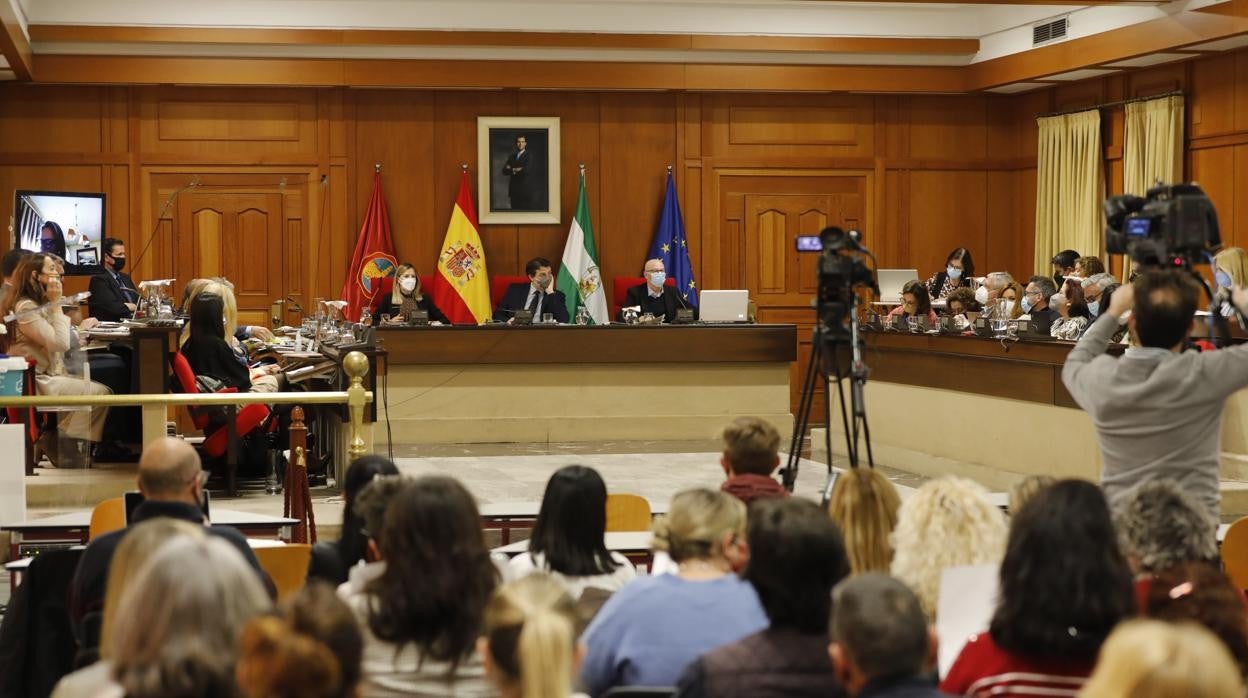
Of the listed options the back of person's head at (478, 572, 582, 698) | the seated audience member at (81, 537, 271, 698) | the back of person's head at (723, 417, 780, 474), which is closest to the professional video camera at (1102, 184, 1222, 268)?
the back of person's head at (723, 417, 780, 474)

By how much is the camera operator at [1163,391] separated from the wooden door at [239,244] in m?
10.0

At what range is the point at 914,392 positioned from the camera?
9.86 meters

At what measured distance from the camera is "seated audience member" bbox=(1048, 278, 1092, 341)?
28.4 feet

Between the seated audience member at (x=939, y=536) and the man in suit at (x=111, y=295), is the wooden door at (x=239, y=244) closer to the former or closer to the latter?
the man in suit at (x=111, y=295)

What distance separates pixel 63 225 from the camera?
424 inches

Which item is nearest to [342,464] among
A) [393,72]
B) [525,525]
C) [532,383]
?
[525,525]

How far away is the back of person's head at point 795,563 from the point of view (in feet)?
8.88

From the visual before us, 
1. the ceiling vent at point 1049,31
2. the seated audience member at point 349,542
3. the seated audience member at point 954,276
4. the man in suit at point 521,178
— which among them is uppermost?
the ceiling vent at point 1049,31

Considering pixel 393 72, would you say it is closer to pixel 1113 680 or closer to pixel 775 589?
pixel 775 589

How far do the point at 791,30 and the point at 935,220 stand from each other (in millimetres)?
2226

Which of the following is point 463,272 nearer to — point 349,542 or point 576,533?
point 349,542

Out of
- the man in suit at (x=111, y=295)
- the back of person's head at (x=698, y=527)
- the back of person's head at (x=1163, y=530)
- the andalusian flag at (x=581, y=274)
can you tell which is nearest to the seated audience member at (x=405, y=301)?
the andalusian flag at (x=581, y=274)

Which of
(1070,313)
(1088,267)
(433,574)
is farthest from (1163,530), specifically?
(1088,267)

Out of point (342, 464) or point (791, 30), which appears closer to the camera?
point (342, 464)
